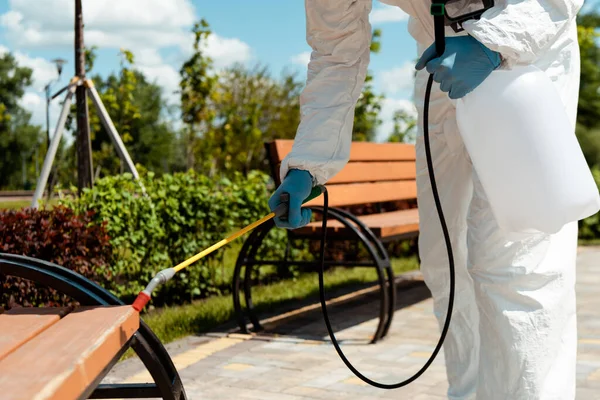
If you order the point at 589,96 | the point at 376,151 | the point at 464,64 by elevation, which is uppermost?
the point at 589,96

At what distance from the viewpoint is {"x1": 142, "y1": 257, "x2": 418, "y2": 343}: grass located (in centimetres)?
425

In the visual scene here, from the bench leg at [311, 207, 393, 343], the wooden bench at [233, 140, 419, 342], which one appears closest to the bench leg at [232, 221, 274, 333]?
the wooden bench at [233, 140, 419, 342]

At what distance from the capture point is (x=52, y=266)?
185cm

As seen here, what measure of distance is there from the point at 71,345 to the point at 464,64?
3.45ft

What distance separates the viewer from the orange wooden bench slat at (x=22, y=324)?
1442mm

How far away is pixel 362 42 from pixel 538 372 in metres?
1.06

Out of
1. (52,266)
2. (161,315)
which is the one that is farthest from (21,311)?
(161,315)

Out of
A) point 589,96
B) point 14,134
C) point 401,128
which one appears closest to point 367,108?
point 401,128

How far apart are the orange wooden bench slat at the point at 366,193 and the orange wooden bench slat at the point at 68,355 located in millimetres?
2893

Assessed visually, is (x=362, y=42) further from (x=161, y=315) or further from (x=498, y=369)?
(x=161, y=315)

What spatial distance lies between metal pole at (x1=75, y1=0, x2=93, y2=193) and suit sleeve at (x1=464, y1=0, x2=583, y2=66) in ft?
14.4

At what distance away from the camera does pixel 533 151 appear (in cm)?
184

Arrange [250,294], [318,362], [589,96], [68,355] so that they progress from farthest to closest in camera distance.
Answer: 1. [589,96]
2. [250,294]
3. [318,362]
4. [68,355]

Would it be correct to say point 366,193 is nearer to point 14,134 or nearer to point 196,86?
point 196,86
